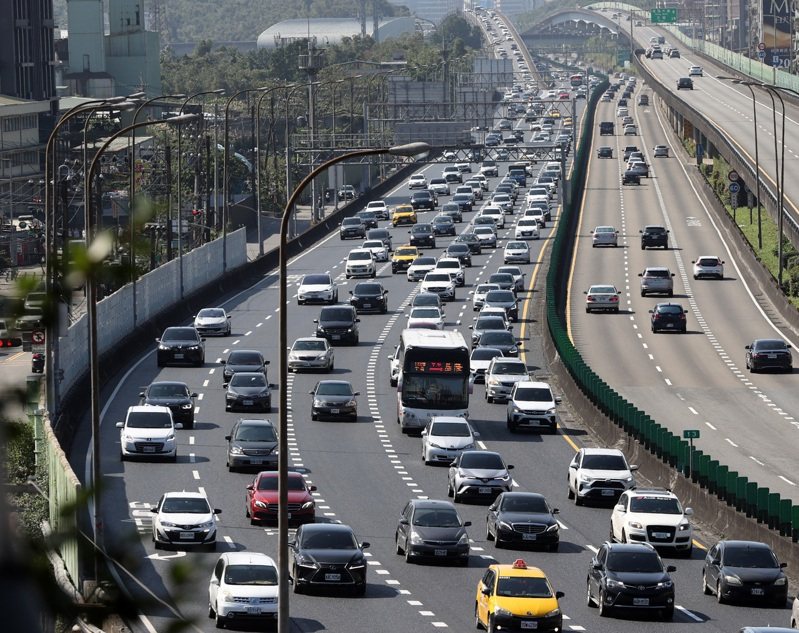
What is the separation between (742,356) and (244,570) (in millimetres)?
43849

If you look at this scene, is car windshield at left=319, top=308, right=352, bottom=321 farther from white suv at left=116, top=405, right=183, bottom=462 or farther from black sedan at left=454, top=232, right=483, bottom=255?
black sedan at left=454, top=232, right=483, bottom=255

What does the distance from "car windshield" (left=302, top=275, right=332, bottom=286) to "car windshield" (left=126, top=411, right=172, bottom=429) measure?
3589cm

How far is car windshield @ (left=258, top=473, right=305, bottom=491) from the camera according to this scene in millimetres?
38531

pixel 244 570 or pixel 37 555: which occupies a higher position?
pixel 37 555

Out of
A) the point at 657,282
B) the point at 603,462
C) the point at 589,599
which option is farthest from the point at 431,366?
the point at 657,282

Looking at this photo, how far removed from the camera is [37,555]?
3.62m

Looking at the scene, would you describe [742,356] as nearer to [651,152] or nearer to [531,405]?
[531,405]

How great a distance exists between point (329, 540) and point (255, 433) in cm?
1384

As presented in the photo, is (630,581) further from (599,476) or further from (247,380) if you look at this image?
(247,380)

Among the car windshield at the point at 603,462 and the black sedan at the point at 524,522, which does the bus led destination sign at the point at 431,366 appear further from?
the black sedan at the point at 524,522

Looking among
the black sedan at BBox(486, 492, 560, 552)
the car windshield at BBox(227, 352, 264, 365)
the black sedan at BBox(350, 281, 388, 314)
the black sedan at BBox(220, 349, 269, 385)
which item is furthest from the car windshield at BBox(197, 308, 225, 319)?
the black sedan at BBox(486, 492, 560, 552)

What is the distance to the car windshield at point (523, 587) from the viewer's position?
1105 inches

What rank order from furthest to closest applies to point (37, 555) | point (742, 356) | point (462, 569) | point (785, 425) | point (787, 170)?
point (787, 170) < point (742, 356) < point (785, 425) < point (462, 569) < point (37, 555)

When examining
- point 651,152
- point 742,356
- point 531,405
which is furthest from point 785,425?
point 651,152
